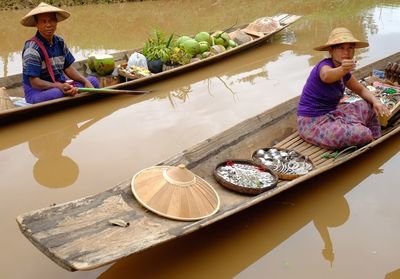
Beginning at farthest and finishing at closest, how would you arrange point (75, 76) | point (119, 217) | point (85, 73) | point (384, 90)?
point (85, 73) < point (75, 76) < point (384, 90) < point (119, 217)

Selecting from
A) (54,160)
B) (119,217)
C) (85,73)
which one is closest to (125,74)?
(85,73)

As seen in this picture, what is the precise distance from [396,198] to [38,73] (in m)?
Result: 3.38

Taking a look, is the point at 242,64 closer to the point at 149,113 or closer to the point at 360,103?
the point at 149,113

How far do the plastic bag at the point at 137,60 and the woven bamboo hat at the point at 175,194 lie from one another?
118 inches

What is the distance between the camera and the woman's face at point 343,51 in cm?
328

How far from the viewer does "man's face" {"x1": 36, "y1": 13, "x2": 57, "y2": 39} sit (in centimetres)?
402

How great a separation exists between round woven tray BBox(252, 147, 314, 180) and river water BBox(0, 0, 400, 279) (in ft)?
0.53

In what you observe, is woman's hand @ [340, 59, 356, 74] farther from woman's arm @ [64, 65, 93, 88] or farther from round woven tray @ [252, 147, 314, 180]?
woman's arm @ [64, 65, 93, 88]

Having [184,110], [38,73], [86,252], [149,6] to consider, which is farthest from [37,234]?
[149,6]

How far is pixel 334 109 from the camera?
144 inches

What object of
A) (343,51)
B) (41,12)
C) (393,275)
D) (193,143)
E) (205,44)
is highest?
(41,12)

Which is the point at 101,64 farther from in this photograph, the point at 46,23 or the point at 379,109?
the point at 379,109

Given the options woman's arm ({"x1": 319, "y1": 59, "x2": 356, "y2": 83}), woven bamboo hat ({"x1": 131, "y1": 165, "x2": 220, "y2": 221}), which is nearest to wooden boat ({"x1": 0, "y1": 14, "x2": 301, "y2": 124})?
woven bamboo hat ({"x1": 131, "y1": 165, "x2": 220, "y2": 221})

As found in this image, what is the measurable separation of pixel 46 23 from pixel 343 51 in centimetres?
266
